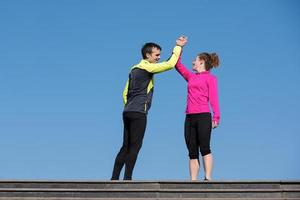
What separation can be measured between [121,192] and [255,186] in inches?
77.3

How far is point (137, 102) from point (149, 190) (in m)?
1.87

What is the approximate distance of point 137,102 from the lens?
1072 centimetres

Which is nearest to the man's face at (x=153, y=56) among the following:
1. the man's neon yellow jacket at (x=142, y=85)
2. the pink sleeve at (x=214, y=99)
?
the man's neon yellow jacket at (x=142, y=85)

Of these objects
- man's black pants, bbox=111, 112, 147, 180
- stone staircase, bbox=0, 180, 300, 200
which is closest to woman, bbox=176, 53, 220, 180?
man's black pants, bbox=111, 112, 147, 180

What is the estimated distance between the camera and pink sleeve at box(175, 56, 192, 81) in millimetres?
11250

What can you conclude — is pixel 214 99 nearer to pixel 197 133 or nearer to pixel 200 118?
pixel 200 118

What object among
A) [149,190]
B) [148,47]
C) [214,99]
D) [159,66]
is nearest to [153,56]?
[148,47]

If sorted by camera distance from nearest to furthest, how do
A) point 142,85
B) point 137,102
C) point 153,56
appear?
1. point 137,102
2. point 142,85
3. point 153,56

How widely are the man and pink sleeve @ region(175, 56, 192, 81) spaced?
213 millimetres

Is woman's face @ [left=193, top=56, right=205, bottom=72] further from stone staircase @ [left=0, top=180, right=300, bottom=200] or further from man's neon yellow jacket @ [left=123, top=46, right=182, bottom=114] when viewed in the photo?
stone staircase @ [left=0, top=180, right=300, bottom=200]

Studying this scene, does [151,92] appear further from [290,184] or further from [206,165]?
[290,184]

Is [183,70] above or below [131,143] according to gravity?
above

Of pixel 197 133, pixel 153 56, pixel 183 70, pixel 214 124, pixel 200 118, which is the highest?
pixel 153 56

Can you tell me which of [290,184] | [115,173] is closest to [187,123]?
[115,173]
